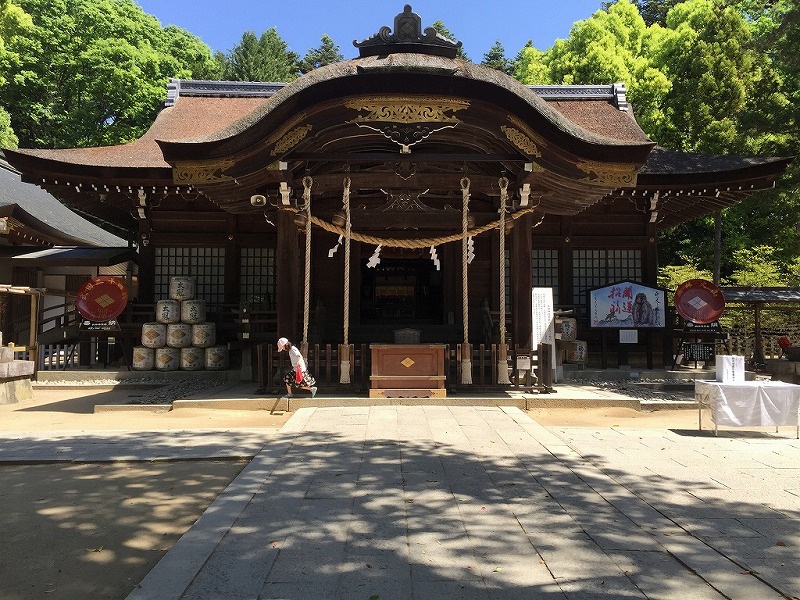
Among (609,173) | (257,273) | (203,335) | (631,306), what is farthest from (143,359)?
(631,306)

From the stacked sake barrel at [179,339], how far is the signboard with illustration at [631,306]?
8.42 metres

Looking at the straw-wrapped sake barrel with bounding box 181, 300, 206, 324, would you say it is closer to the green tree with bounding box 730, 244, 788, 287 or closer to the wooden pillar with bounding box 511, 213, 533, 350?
the wooden pillar with bounding box 511, 213, 533, 350

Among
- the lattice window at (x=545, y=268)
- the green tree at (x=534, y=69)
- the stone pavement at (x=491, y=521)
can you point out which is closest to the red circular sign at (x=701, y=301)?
the lattice window at (x=545, y=268)

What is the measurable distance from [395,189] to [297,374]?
3604mm

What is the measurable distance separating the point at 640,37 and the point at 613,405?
74.8 ft

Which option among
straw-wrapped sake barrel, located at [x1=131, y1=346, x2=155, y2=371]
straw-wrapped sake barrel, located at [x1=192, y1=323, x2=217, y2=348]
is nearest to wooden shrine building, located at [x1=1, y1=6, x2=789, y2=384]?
straw-wrapped sake barrel, located at [x1=192, y1=323, x2=217, y2=348]

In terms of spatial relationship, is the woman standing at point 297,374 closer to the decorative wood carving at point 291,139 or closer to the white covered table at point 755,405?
the decorative wood carving at point 291,139

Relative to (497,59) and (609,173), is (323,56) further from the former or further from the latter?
(609,173)

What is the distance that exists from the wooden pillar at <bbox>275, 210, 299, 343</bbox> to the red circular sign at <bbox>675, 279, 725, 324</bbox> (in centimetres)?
794

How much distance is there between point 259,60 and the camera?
35.9 metres

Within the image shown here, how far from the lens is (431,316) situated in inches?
542

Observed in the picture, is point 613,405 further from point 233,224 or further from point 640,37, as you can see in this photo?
point 640,37

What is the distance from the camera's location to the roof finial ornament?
8070 mm

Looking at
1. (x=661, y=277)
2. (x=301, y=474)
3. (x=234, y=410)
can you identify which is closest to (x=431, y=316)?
(x=234, y=410)
